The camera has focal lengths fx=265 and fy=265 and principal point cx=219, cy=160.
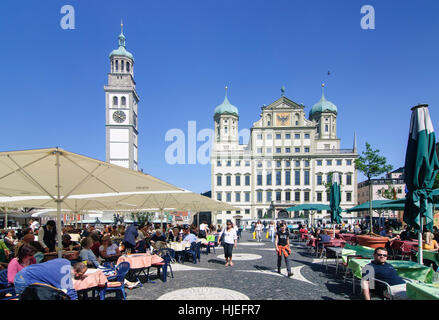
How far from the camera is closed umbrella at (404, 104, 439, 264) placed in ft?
18.3

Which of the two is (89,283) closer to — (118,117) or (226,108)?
(226,108)

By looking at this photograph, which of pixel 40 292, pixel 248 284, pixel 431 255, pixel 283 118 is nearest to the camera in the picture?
pixel 40 292

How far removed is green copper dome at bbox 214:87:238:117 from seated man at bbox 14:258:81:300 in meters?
61.1

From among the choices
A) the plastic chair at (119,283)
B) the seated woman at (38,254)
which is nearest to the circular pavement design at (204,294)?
the plastic chair at (119,283)

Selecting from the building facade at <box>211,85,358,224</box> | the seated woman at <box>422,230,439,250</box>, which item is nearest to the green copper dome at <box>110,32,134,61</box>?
the building facade at <box>211,85,358,224</box>

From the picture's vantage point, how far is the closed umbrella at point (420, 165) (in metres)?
5.58

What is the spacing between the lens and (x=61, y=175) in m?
5.78

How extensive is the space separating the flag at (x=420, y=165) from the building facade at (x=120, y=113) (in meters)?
61.0

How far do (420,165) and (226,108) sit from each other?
60.0 meters

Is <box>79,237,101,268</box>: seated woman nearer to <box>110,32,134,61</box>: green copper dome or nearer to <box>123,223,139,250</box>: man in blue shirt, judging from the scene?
<box>123,223,139,250</box>: man in blue shirt

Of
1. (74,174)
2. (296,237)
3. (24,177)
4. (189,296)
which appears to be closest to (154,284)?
(189,296)

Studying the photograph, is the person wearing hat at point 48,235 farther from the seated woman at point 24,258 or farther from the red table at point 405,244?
the red table at point 405,244

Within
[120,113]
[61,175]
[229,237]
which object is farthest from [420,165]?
[120,113]
